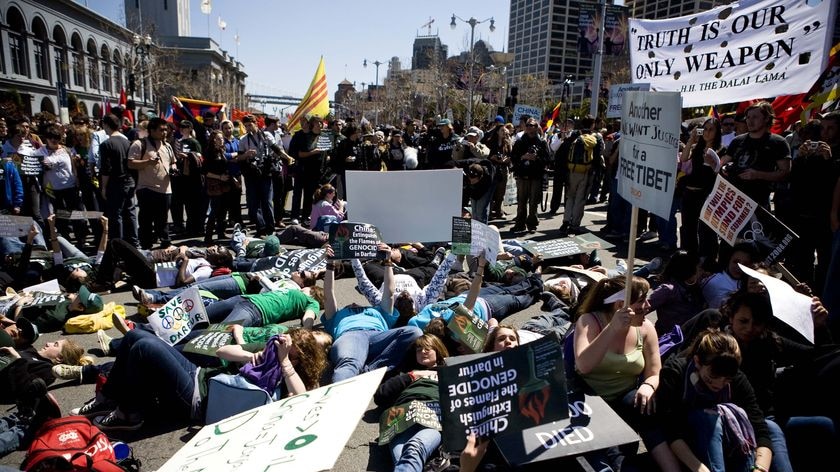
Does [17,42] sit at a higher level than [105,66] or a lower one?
lower

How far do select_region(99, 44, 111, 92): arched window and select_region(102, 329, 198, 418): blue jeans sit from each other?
61.4m

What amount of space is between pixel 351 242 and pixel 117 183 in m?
4.81

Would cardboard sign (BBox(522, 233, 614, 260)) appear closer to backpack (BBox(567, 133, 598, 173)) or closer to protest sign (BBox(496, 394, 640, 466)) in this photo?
backpack (BBox(567, 133, 598, 173))

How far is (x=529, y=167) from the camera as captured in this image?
9.74 metres

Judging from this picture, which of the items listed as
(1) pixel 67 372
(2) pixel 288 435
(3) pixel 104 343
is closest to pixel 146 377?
(1) pixel 67 372

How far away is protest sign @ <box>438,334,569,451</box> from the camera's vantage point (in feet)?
8.58

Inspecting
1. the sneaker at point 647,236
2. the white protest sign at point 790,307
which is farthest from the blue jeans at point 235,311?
the sneaker at point 647,236

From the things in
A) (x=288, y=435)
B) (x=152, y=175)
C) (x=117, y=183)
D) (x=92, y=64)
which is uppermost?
(x=92, y=64)

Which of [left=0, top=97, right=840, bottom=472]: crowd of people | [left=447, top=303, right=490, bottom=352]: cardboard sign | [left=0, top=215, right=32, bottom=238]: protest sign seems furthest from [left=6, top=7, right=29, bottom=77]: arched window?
[left=447, top=303, right=490, bottom=352]: cardboard sign

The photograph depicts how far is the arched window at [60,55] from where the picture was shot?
148 ft

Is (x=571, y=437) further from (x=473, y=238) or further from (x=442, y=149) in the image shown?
(x=442, y=149)

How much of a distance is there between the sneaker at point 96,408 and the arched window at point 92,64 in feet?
189

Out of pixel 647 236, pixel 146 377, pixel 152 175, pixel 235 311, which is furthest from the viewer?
pixel 647 236

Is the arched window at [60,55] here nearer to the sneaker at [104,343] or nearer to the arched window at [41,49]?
the arched window at [41,49]
